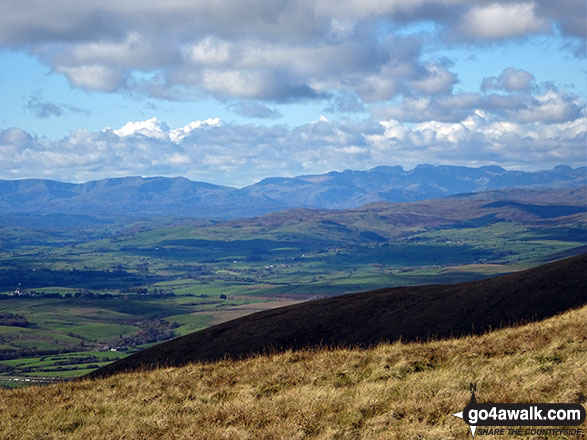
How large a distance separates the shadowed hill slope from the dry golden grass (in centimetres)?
701

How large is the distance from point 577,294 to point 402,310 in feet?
32.4

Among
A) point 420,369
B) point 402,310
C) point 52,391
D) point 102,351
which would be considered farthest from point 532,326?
point 102,351

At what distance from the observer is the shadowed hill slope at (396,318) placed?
34031mm

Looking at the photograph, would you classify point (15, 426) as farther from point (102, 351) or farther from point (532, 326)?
point (102, 351)

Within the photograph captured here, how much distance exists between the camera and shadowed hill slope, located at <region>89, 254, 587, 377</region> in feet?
112

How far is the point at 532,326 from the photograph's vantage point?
91.4 feet

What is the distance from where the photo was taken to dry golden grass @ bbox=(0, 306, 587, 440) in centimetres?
1686

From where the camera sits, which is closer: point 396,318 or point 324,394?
point 324,394

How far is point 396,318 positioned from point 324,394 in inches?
714

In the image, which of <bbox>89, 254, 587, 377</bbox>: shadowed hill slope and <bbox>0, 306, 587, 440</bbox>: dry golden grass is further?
<bbox>89, 254, 587, 377</bbox>: shadowed hill slope

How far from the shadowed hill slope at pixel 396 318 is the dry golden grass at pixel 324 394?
7.01 metres

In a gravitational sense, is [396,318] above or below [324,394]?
below

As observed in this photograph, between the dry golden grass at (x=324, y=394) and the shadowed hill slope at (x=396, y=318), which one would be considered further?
the shadowed hill slope at (x=396, y=318)

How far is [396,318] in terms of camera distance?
36.9 m
